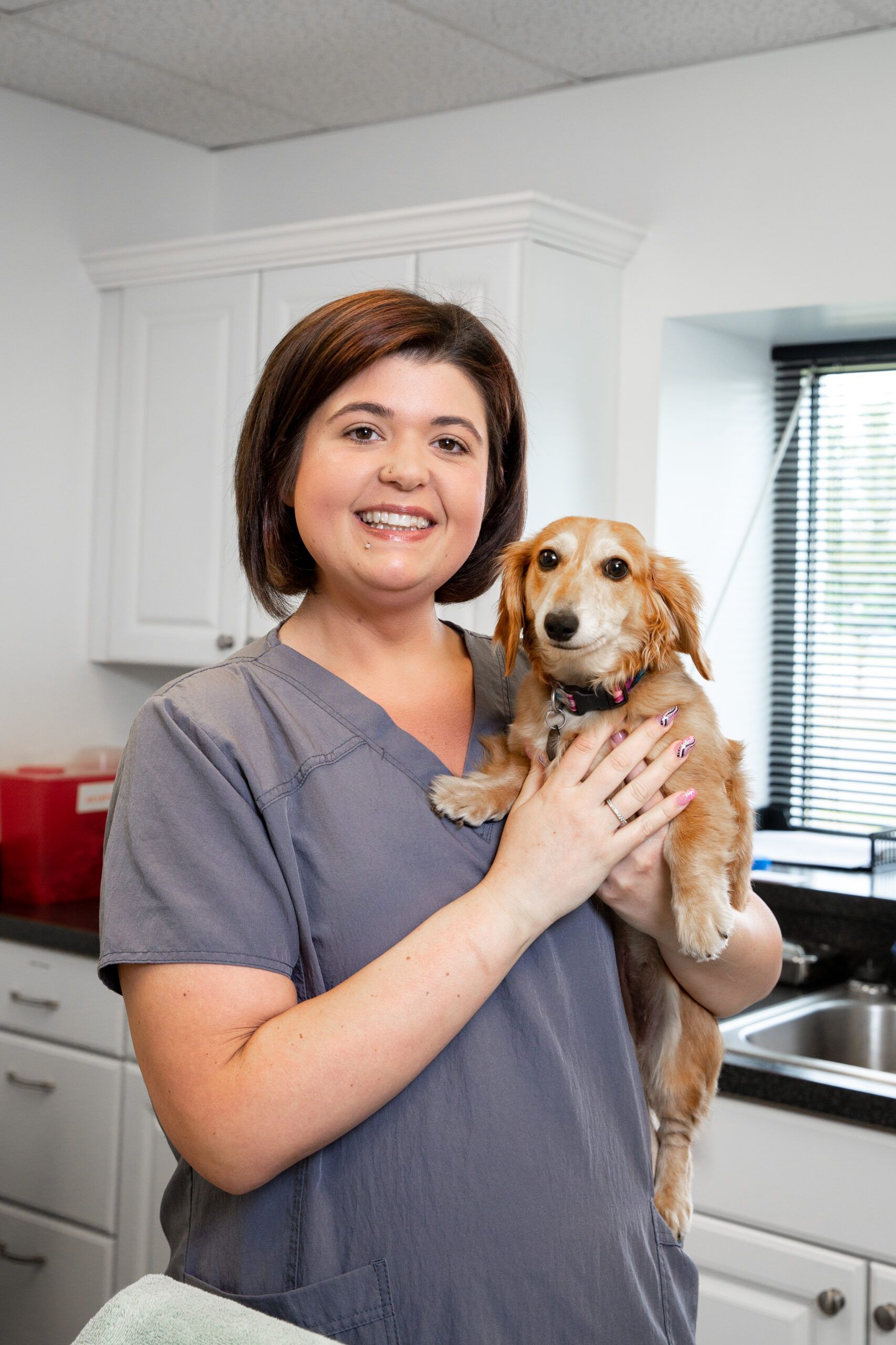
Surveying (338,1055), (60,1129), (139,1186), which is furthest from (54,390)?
(338,1055)

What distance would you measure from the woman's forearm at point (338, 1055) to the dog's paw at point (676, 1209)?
523mm

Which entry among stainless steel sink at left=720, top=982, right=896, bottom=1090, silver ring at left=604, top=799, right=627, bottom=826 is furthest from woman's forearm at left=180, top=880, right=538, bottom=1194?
stainless steel sink at left=720, top=982, right=896, bottom=1090

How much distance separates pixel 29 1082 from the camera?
8.94 feet

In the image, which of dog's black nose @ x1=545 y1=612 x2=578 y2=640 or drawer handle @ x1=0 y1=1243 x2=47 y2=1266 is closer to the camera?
dog's black nose @ x1=545 y1=612 x2=578 y2=640

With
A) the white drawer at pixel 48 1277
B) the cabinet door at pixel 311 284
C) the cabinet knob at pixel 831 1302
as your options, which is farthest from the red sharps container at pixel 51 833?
the cabinet knob at pixel 831 1302

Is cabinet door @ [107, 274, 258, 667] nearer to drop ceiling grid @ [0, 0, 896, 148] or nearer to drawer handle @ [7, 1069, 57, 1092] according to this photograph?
drop ceiling grid @ [0, 0, 896, 148]

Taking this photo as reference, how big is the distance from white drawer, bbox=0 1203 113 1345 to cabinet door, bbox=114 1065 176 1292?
0.05 m

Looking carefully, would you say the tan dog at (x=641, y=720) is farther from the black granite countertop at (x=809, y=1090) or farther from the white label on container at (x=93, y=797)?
the white label on container at (x=93, y=797)

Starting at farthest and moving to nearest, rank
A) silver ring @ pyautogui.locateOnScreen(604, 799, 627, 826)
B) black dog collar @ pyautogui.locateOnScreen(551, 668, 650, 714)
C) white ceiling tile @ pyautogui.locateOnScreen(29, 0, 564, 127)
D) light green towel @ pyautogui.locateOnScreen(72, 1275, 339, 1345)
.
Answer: white ceiling tile @ pyautogui.locateOnScreen(29, 0, 564, 127)
black dog collar @ pyautogui.locateOnScreen(551, 668, 650, 714)
silver ring @ pyautogui.locateOnScreen(604, 799, 627, 826)
light green towel @ pyautogui.locateOnScreen(72, 1275, 339, 1345)

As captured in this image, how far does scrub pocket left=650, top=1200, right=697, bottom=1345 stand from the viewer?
115 cm

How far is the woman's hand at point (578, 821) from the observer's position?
107 cm

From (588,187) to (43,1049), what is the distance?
7.15 ft

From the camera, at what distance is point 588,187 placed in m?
2.85

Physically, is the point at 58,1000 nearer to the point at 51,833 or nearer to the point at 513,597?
the point at 51,833
